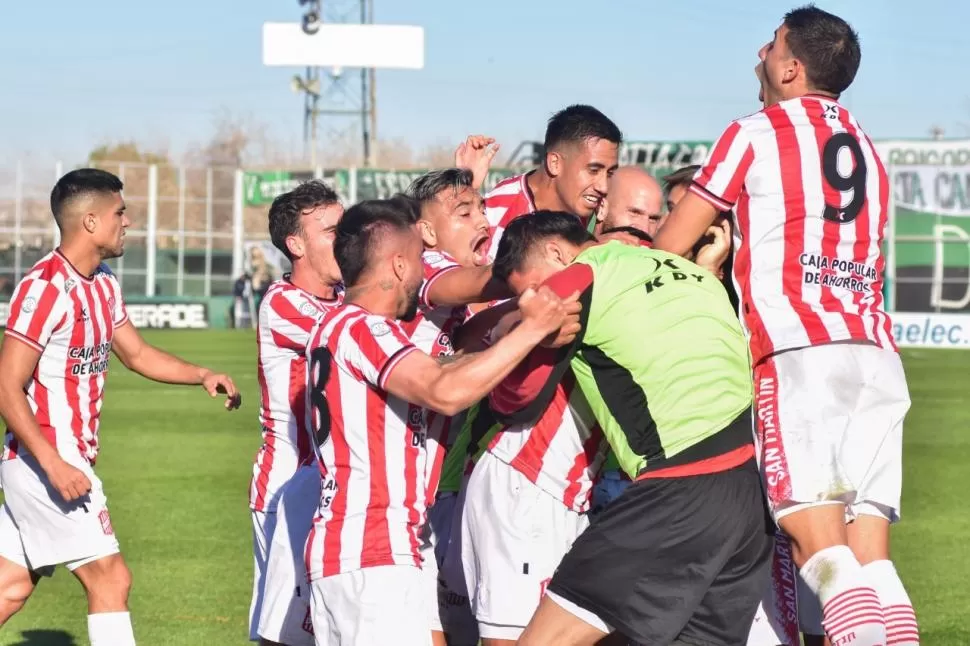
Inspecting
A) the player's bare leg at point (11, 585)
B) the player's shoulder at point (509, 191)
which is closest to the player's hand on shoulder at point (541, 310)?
the player's shoulder at point (509, 191)

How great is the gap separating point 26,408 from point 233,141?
95.1 m

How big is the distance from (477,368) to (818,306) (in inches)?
52.9

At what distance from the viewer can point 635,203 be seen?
6.26 metres

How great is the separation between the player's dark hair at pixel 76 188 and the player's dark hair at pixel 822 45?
319 centimetres

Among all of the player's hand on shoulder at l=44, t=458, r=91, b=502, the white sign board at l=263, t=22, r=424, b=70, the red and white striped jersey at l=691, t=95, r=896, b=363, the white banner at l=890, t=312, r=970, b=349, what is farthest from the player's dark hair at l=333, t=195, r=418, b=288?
the white sign board at l=263, t=22, r=424, b=70

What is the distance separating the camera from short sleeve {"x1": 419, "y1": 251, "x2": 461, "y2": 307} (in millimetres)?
5637

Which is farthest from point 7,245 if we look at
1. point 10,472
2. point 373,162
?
point 10,472

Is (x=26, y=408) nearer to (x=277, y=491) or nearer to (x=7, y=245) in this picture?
(x=277, y=491)

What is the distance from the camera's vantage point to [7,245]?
175ft

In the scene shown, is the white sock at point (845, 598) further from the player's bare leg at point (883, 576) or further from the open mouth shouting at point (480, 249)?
the open mouth shouting at point (480, 249)

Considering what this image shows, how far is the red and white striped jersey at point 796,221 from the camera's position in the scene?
5.13 metres

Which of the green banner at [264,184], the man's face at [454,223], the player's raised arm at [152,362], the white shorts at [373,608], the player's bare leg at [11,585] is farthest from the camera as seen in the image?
the green banner at [264,184]

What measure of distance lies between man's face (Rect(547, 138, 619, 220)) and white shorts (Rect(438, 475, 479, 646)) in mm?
1508

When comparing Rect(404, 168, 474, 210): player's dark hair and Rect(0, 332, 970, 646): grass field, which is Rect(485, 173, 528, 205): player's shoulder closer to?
Rect(404, 168, 474, 210): player's dark hair
